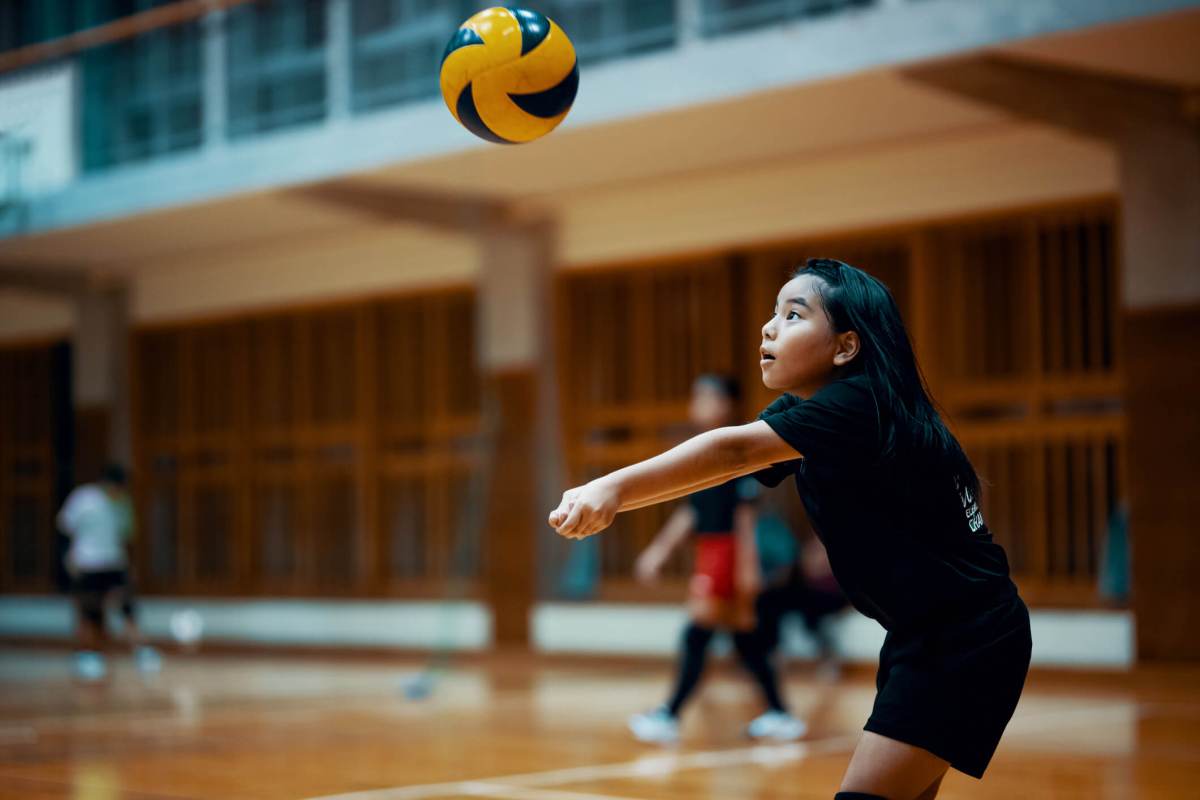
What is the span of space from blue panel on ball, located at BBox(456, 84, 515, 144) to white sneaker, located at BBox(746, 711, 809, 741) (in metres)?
4.36

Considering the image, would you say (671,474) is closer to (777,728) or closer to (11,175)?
(777,728)

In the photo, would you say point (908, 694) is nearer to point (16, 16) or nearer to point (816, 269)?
point (816, 269)

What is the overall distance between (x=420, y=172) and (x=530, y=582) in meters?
4.11

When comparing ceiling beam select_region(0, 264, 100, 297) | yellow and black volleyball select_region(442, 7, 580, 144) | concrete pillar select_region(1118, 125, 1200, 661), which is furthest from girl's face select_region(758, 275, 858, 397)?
ceiling beam select_region(0, 264, 100, 297)

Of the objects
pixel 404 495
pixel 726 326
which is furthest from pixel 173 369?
pixel 726 326

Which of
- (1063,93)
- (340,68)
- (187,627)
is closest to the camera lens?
(1063,93)

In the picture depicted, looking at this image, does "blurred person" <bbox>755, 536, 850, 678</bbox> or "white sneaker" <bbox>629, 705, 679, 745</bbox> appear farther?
"blurred person" <bbox>755, 536, 850, 678</bbox>

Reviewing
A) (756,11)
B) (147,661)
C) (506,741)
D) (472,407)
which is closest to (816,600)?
(756,11)

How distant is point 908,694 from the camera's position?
10.1 feet

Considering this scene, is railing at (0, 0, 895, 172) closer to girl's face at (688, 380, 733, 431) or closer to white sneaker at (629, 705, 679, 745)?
girl's face at (688, 380, 733, 431)

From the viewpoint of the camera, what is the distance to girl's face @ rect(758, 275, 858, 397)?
3.23m

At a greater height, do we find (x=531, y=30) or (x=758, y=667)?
(x=531, y=30)

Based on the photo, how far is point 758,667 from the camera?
27.9 ft

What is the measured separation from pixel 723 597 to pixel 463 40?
13.9ft
